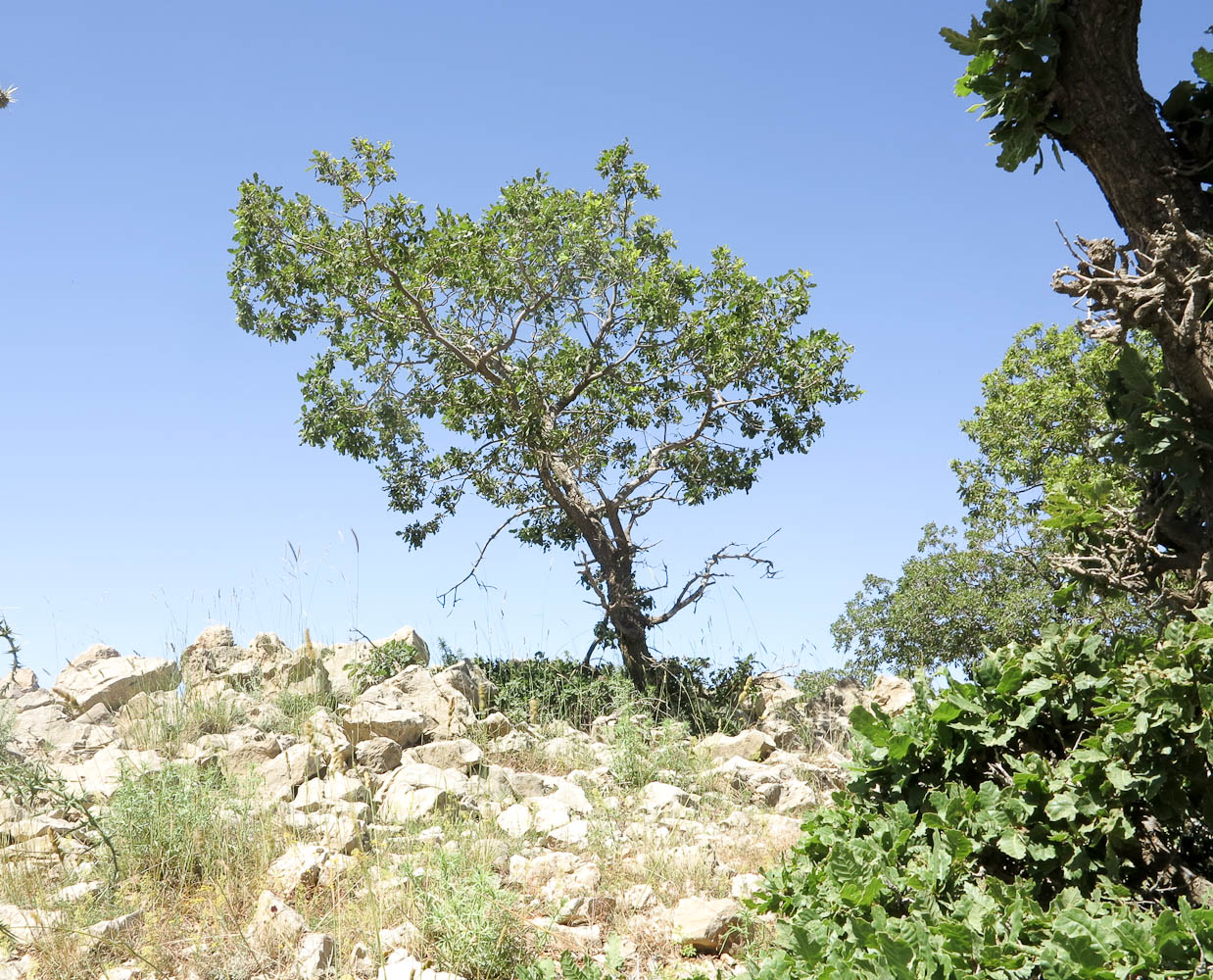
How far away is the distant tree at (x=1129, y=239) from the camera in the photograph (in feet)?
12.0

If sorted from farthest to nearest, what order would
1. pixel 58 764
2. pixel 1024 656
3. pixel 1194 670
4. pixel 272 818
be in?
pixel 58 764
pixel 272 818
pixel 1024 656
pixel 1194 670

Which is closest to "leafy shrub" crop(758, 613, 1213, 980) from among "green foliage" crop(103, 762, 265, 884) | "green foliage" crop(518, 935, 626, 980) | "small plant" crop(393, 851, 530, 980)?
"green foliage" crop(518, 935, 626, 980)

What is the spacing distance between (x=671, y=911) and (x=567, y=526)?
7841 mm

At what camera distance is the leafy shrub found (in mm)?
2574

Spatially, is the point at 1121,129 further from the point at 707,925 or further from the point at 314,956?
the point at 314,956

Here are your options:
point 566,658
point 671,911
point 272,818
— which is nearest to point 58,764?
point 272,818

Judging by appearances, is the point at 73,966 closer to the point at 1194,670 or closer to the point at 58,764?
the point at 58,764

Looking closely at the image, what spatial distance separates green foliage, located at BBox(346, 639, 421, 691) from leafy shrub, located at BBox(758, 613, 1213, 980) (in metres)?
6.42

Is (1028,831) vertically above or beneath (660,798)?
beneath

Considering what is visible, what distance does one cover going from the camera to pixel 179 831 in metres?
5.06

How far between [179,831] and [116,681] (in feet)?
12.7

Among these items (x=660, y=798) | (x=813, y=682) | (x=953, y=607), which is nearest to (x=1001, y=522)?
(x=953, y=607)

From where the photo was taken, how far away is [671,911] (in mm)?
4617

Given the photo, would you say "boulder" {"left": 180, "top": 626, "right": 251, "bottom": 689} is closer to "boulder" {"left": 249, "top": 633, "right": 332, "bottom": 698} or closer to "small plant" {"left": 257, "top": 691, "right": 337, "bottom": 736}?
"boulder" {"left": 249, "top": 633, "right": 332, "bottom": 698}
